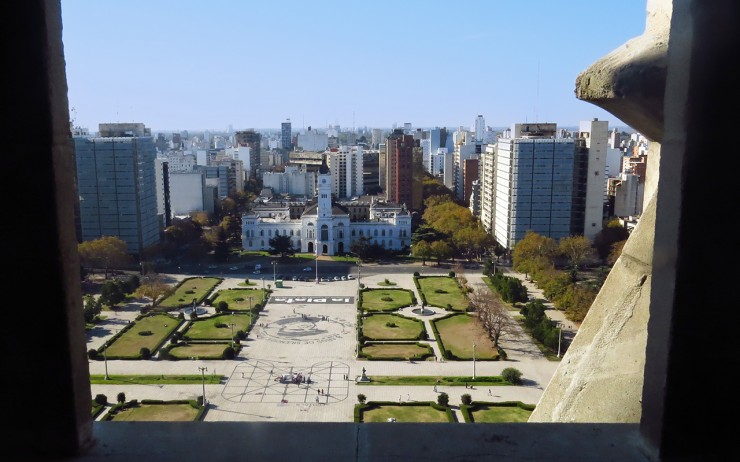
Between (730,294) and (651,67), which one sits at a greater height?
(651,67)

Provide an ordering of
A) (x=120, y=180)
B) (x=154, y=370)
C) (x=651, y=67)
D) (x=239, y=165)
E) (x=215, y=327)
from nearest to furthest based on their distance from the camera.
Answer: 1. (x=651, y=67)
2. (x=154, y=370)
3. (x=215, y=327)
4. (x=120, y=180)
5. (x=239, y=165)

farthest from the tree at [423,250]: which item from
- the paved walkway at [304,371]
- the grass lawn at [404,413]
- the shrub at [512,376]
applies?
the grass lawn at [404,413]

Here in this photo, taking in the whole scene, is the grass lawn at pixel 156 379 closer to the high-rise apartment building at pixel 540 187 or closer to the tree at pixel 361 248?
the tree at pixel 361 248

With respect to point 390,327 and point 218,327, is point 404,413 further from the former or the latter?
point 218,327

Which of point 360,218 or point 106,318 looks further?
point 360,218

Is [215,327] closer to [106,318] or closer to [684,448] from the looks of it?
[106,318]

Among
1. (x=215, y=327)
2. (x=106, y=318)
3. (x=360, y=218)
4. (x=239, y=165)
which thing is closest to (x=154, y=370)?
(x=215, y=327)
